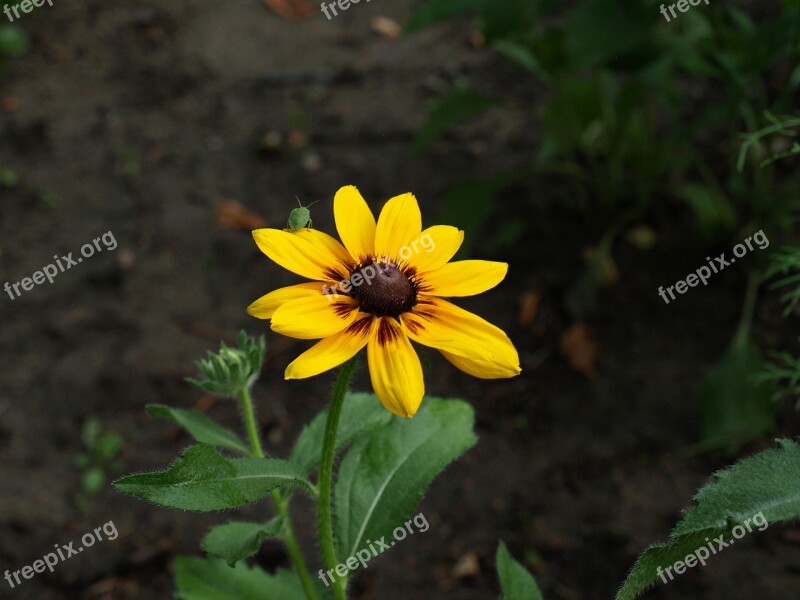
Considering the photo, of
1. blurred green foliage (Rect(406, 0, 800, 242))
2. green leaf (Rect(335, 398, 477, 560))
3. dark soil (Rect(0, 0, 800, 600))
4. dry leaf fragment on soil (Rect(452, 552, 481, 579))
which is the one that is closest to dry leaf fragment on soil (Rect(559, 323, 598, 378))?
dark soil (Rect(0, 0, 800, 600))

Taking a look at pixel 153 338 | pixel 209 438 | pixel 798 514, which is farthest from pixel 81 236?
pixel 798 514

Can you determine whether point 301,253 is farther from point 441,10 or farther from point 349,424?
point 441,10

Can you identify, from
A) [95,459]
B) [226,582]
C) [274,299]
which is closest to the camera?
[274,299]

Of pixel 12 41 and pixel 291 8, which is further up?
pixel 12 41

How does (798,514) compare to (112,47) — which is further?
(112,47)

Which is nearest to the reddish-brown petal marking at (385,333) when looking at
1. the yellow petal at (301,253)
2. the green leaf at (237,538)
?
the yellow petal at (301,253)

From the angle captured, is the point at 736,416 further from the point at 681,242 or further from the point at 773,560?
the point at 681,242

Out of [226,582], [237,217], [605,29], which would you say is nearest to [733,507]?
[226,582]

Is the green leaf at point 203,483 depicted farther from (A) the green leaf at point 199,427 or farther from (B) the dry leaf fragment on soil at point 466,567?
(B) the dry leaf fragment on soil at point 466,567
